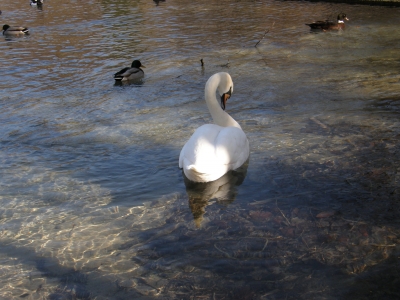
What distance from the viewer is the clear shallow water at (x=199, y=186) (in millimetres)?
4727

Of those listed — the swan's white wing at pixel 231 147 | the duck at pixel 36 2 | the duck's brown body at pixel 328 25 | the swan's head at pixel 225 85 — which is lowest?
the duck at pixel 36 2

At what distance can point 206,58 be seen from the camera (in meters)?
14.2

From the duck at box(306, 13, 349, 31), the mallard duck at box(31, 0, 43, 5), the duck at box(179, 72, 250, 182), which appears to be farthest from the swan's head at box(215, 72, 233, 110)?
the mallard duck at box(31, 0, 43, 5)

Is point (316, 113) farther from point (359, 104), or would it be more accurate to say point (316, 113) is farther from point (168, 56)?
point (168, 56)

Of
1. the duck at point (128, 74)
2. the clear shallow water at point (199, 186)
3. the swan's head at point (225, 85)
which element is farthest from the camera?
the duck at point (128, 74)

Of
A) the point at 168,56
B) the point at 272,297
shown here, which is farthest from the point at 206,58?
the point at 272,297

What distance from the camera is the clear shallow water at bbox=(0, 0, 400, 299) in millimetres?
4727

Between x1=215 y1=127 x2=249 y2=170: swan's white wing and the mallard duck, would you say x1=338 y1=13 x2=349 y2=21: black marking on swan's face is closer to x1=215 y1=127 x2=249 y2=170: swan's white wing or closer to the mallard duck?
x1=215 y1=127 x2=249 y2=170: swan's white wing

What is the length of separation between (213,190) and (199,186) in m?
0.22

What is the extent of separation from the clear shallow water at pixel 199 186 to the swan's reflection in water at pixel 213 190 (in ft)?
0.08

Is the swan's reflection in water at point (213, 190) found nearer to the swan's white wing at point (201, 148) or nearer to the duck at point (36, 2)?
the swan's white wing at point (201, 148)

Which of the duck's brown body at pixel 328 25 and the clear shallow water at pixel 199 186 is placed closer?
the clear shallow water at pixel 199 186

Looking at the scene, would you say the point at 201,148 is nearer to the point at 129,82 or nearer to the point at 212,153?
the point at 212,153

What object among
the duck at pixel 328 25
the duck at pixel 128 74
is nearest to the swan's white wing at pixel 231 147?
the duck at pixel 128 74
